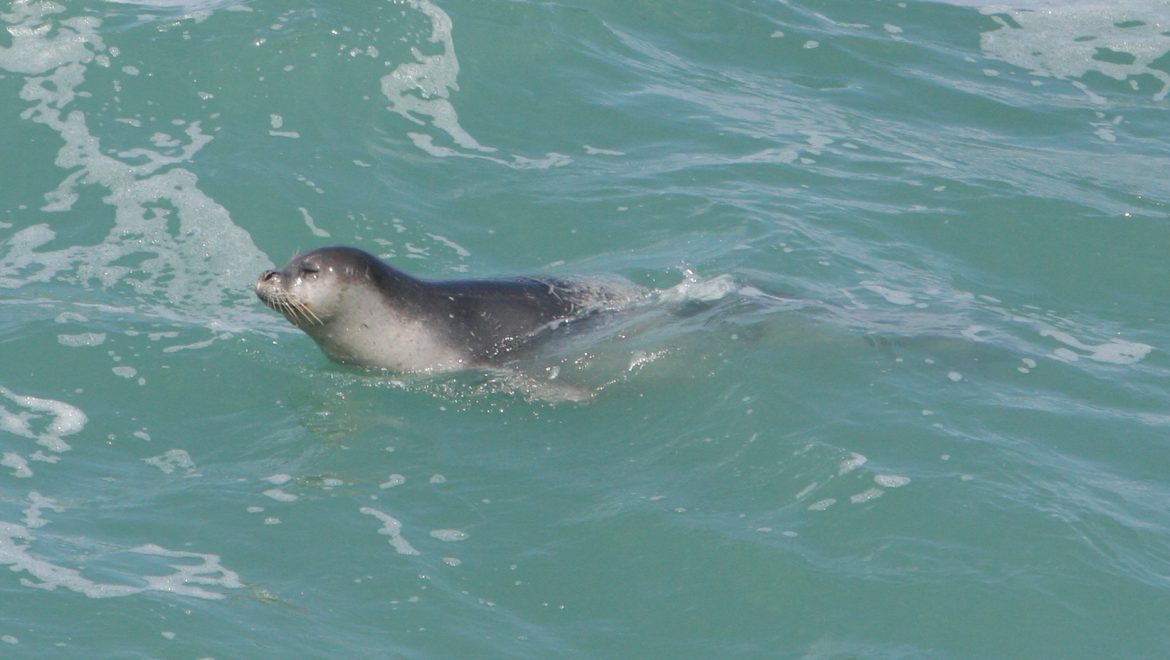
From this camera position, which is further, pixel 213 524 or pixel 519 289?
pixel 519 289

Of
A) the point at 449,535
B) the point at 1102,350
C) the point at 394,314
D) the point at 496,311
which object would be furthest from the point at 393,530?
the point at 1102,350

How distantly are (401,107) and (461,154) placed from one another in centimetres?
102

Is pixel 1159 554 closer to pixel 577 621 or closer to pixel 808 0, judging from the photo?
pixel 577 621

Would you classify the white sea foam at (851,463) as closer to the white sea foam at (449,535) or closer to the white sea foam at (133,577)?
the white sea foam at (449,535)

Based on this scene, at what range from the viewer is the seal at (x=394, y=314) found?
30.0 ft

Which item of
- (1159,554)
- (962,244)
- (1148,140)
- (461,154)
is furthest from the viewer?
(1148,140)

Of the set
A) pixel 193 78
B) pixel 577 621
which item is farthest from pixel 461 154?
pixel 577 621

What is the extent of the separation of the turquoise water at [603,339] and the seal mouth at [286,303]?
382 millimetres

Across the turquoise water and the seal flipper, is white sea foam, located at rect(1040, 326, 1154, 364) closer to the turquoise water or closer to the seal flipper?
the turquoise water

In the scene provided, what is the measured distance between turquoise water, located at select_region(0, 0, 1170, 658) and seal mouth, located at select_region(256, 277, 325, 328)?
38 centimetres

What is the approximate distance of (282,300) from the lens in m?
8.98

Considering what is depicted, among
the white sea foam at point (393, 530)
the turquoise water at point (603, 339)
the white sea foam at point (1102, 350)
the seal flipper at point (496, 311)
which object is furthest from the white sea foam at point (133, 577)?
the white sea foam at point (1102, 350)

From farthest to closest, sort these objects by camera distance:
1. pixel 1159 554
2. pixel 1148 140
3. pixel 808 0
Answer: pixel 808 0 < pixel 1148 140 < pixel 1159 554

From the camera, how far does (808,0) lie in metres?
17.5
